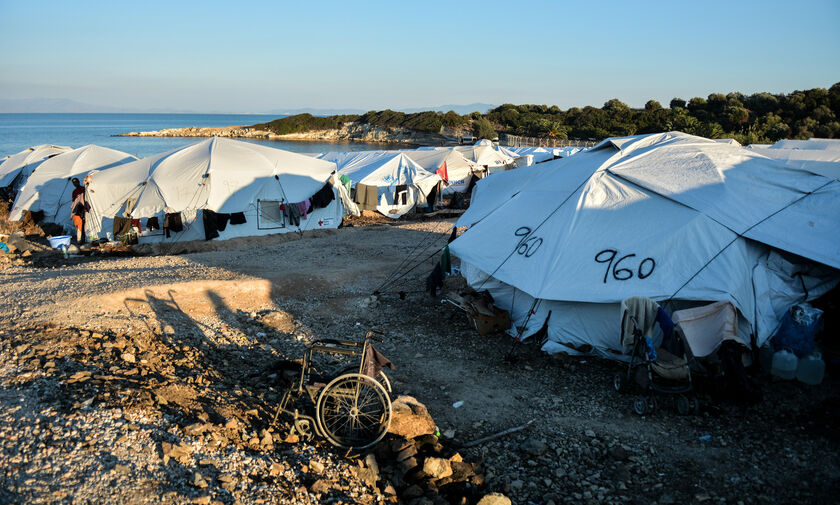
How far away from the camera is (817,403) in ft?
23.4

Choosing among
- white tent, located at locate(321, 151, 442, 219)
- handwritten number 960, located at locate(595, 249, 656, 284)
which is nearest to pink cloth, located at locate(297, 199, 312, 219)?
white tent, located at locate(321, 151, 442, 219)

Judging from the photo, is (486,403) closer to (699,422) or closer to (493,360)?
(493,360)

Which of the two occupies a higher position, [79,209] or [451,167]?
[451,167]

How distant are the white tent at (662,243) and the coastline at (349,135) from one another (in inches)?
2734

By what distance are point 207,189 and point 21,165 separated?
1690 cm

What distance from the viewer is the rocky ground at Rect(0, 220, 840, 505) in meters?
5.13

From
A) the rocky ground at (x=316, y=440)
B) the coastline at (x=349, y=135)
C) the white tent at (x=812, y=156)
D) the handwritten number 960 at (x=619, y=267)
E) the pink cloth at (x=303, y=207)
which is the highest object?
the coastline at (x=349, y=135)

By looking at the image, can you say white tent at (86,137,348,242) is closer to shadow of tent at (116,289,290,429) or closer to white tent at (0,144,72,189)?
shadow of tent at (116,289,290,429)

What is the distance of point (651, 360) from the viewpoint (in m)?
7.09

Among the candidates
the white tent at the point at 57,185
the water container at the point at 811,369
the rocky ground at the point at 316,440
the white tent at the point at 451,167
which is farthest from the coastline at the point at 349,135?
the water container at the point at 811,369

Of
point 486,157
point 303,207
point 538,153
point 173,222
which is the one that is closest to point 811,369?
point 303,207

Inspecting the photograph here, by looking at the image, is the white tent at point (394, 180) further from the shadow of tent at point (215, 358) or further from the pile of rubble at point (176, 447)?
the pile of rubble at point (176, 447)

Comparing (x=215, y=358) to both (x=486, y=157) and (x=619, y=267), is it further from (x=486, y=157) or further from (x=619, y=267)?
(x=486, y=157)

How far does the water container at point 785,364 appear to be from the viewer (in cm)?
770
